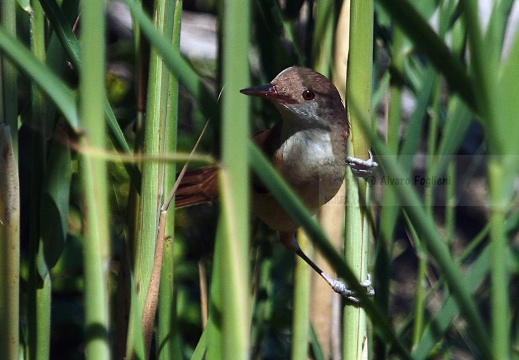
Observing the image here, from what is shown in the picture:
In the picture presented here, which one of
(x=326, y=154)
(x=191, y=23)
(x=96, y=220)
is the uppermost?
(x=191, y=23)

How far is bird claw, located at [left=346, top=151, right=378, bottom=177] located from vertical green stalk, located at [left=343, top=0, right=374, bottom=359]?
1cm

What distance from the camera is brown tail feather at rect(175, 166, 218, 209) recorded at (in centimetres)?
149

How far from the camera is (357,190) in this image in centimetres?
89

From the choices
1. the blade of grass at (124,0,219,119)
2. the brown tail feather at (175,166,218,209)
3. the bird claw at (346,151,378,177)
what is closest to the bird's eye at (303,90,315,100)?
the brown tail feather at (175,166,218,209)

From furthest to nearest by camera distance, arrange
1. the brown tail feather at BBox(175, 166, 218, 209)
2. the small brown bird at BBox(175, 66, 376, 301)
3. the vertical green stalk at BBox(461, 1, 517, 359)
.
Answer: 1. the brown tail feather at BBox(175, 166, 218, 209)
2. the small brown bird at BBox(175, 66, 376, 301)
3. the vertical green stalk at BBox(461, 1, 517, 359)

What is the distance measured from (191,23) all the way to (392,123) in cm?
131

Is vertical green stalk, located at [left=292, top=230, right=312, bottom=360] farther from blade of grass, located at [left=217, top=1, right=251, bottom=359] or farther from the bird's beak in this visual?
blade of grass, located at [left=217, top=1, right=251, bottom=359]

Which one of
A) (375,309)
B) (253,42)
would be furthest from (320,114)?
(375,309)

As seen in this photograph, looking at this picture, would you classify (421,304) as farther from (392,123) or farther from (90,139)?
(90,139)

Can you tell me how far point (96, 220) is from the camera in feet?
1.58

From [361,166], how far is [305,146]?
18.9 inches

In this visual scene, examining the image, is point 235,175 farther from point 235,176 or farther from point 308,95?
point 308,95

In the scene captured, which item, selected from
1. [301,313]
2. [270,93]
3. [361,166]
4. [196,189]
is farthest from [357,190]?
[196,189]

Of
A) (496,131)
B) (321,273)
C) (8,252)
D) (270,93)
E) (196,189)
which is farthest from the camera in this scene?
(196,189)
